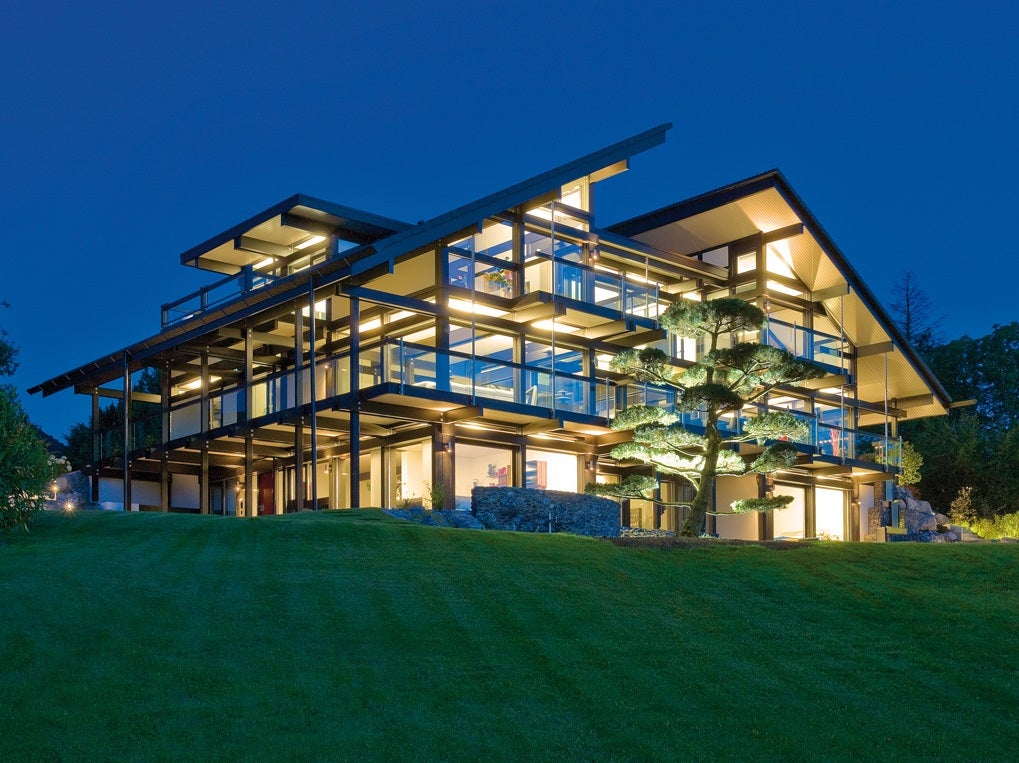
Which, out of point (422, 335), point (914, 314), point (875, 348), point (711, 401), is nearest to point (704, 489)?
point (711, 401)

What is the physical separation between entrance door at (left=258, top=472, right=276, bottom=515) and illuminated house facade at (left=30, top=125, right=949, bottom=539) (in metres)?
0.08

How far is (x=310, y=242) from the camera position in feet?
101

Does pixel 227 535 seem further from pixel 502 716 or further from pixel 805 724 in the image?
pixel 805 724

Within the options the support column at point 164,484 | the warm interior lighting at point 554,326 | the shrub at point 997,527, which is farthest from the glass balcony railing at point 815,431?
the support column at point 164,484

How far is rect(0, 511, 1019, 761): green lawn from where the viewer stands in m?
10.9

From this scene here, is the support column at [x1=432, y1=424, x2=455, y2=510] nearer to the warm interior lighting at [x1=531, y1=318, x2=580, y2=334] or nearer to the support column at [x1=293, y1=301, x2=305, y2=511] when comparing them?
the support column at [x1=293, y1=301, x2=305, y2=511]

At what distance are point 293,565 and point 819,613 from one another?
697 centimetres

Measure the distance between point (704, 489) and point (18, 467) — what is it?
1294 cm

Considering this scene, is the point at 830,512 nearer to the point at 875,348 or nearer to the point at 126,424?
the point at 875,348

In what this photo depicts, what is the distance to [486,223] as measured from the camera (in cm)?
3019

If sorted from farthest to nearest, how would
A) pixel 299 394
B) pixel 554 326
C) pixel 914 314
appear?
pixel 914 314 → pixel 554 326 → pixel 299 394

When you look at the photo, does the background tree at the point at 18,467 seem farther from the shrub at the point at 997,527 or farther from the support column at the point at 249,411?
the shrub at the point at 997,527

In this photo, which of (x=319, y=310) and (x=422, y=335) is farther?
(x=319, y=310)

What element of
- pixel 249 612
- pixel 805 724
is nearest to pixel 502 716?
pixel 805 724
